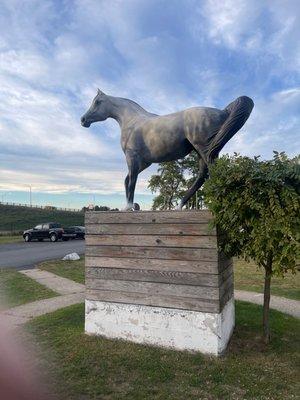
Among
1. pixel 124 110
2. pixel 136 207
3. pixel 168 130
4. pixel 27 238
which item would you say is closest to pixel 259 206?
pixel 168 130

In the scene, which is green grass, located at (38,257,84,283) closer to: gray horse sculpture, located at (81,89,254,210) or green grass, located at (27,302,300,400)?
green grass, located at (27,302,300,400)

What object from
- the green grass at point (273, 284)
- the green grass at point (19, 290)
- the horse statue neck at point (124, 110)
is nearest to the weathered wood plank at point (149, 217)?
the horse statue neck at point (124, 110)

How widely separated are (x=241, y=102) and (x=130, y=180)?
193 cm

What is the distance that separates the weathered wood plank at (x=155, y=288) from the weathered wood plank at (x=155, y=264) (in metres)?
0.21

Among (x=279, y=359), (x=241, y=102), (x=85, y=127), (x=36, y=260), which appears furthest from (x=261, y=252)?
(x=36, y=260)

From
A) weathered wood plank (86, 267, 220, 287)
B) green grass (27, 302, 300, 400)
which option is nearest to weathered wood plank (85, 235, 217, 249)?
weathered wood plank (86, 267, 220, 287)

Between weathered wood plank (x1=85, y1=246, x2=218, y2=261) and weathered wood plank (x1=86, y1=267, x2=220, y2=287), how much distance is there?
200 mm

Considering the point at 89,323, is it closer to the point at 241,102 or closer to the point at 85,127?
the point at 85,127

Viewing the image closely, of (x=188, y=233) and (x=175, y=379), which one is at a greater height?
(x=188, y=233)

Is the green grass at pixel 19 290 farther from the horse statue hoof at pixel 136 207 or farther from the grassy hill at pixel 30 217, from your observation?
the grassy hill at pixel 30 217

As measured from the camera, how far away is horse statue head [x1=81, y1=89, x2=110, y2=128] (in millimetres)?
6316

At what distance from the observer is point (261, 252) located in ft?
15.2

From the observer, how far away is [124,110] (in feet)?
20.8

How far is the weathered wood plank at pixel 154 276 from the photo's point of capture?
5.04 m
